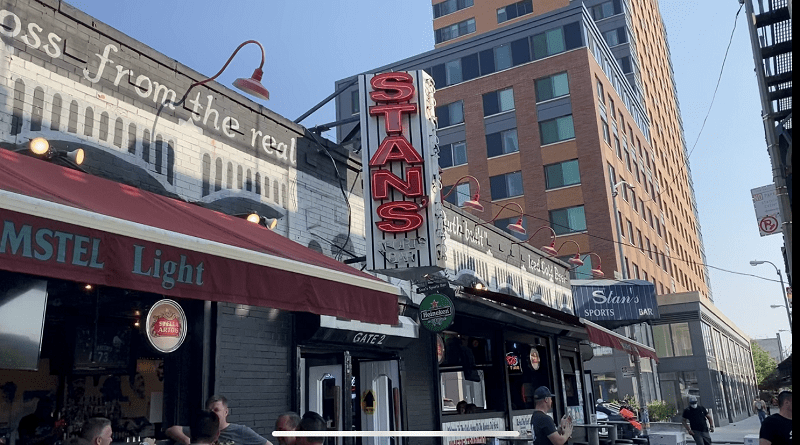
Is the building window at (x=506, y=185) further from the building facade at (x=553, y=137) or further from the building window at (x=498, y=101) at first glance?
the building window at (x=498, y=101)

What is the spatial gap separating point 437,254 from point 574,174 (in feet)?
99.9

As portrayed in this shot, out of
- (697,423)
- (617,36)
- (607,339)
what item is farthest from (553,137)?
(697,423)

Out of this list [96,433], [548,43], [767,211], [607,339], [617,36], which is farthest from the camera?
[617,36]

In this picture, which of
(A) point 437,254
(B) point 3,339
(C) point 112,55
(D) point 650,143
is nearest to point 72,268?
(B) point 3,339

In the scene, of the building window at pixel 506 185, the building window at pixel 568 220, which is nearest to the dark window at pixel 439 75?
the building window at pixel 506 185

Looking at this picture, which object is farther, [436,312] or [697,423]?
[697,423]

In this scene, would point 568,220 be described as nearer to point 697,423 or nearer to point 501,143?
point 501,143

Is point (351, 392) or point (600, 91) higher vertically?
point (600, 91)

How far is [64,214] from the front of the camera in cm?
465

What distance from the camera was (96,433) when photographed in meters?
4.79

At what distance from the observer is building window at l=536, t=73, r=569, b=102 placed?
40.8 metres

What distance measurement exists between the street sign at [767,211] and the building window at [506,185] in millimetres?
26443

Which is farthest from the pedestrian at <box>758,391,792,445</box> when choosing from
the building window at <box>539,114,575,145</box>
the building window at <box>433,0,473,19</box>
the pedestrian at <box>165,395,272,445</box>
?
the building window at <box>433,0,473,19</box>

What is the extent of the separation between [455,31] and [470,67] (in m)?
13.0
